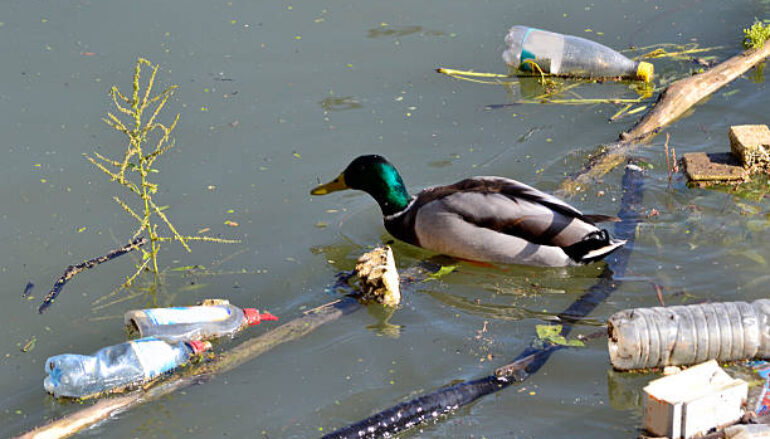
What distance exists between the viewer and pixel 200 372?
486 centimetres

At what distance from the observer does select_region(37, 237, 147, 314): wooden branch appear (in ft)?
18.2

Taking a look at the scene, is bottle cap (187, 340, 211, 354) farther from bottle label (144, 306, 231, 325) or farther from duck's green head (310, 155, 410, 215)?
duck's green head (310, 155, 410, 215)

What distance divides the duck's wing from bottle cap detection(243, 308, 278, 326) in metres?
1.18

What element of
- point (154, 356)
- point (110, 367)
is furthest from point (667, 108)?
point (110, 367)

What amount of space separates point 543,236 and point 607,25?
370cm

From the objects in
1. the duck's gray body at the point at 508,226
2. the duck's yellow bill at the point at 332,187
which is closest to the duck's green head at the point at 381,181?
the duck's yellow bill at the point at 332,187

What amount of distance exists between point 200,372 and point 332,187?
1.85 m

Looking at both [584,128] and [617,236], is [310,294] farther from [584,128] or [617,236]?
[584,128]

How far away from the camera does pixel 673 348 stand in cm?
476

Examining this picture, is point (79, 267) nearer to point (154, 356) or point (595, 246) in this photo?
point (154, 356)

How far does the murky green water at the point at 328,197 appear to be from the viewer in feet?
15.5

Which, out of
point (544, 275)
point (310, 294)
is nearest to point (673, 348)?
point (544, 275)

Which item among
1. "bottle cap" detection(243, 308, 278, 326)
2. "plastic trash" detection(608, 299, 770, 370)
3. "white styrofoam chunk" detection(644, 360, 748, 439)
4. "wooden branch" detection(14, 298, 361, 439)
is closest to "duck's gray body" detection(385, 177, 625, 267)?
"wooden branch" detection(14, 298, 361, 439)

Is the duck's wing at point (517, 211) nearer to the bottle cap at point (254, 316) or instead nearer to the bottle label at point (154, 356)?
the bottle cap at point (254, 316)
